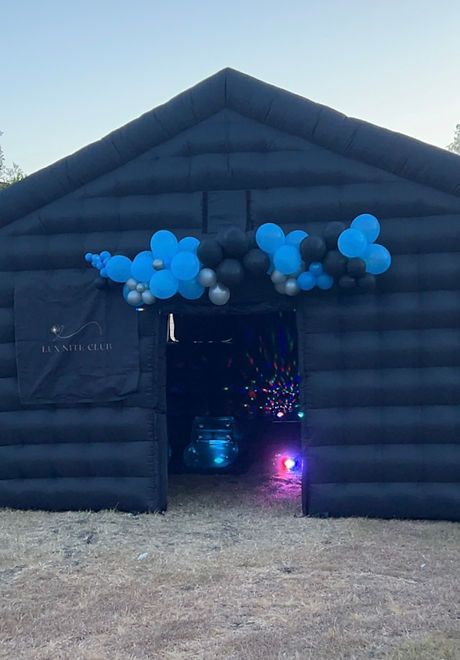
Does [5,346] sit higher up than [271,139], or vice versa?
[271,139]

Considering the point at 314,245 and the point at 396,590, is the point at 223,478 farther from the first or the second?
the point at 396,590

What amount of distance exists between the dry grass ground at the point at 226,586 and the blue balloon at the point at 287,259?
233 centimetres

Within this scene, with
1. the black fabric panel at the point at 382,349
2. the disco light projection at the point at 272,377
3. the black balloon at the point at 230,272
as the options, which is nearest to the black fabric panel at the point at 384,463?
the black fabric panel at the point at 382,349

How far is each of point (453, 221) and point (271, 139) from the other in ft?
6.23

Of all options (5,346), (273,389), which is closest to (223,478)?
(273,389)

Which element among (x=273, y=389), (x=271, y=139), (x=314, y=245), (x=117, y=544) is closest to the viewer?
(x=117, y=544)

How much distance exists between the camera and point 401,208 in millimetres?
6594

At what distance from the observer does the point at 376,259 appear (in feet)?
20.6

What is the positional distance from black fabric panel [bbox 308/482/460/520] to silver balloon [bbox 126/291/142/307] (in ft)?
7.88

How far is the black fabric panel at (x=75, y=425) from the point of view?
6.78m

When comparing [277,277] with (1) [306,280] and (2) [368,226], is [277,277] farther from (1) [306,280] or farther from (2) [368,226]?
(2) [368,226]

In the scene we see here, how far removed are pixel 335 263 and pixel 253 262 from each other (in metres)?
0.74

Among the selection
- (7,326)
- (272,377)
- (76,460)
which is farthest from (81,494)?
(272,377)

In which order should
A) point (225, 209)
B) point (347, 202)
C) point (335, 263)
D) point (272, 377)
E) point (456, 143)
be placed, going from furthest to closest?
point (456, 143)
point (272, 377)
point (225, 209)
point (347, 202)
point (335, 263)
